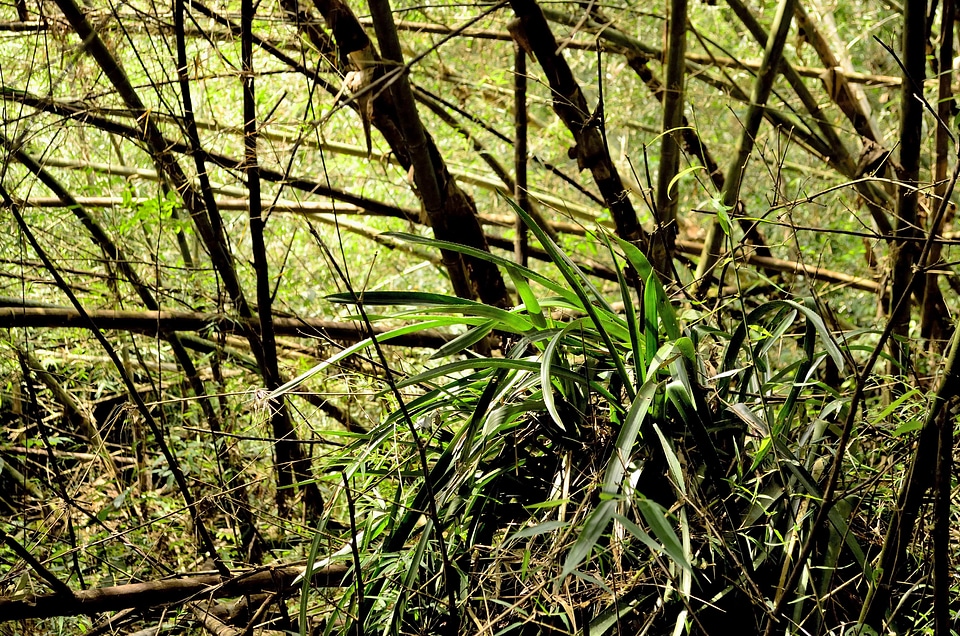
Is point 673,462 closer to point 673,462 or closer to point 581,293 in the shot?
point 673,462

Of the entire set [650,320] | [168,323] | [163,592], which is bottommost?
[163,592]

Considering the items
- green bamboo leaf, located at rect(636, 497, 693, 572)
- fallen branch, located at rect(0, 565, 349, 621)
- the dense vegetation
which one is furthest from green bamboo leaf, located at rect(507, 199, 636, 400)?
fallen branch, located at rect(0, 565, 349, 621)

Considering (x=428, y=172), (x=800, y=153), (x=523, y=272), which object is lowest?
(x=800, y=153)

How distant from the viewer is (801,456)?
0.68 meters

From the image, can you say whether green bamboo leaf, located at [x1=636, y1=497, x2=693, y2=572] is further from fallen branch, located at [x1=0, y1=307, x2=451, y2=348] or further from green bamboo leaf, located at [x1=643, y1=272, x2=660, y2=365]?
fallen branch, located at [x1=0, y1=307, x2=451, y2=348]

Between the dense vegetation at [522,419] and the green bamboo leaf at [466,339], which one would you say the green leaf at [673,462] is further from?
the green bamboo leaf at [466,339]

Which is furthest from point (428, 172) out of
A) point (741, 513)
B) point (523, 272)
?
point (741, 513)

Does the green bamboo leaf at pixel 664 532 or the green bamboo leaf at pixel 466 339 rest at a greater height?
the green bamboo leaf at pixel 466 339

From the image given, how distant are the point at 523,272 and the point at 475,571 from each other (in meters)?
0.26

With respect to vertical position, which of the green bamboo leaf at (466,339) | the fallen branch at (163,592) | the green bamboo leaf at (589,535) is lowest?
the fallen branch at (163,592)

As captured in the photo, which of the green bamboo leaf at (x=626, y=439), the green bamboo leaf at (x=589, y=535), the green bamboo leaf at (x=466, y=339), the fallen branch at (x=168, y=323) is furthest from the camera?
the fallen branch at (x=168, y=323)

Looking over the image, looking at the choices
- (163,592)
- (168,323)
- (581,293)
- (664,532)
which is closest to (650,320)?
(581,293)

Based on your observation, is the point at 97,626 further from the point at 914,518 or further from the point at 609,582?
the point at 914,518

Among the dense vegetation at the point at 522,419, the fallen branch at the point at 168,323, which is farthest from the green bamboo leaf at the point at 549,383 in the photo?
the fallen branch at the point at 168,323
